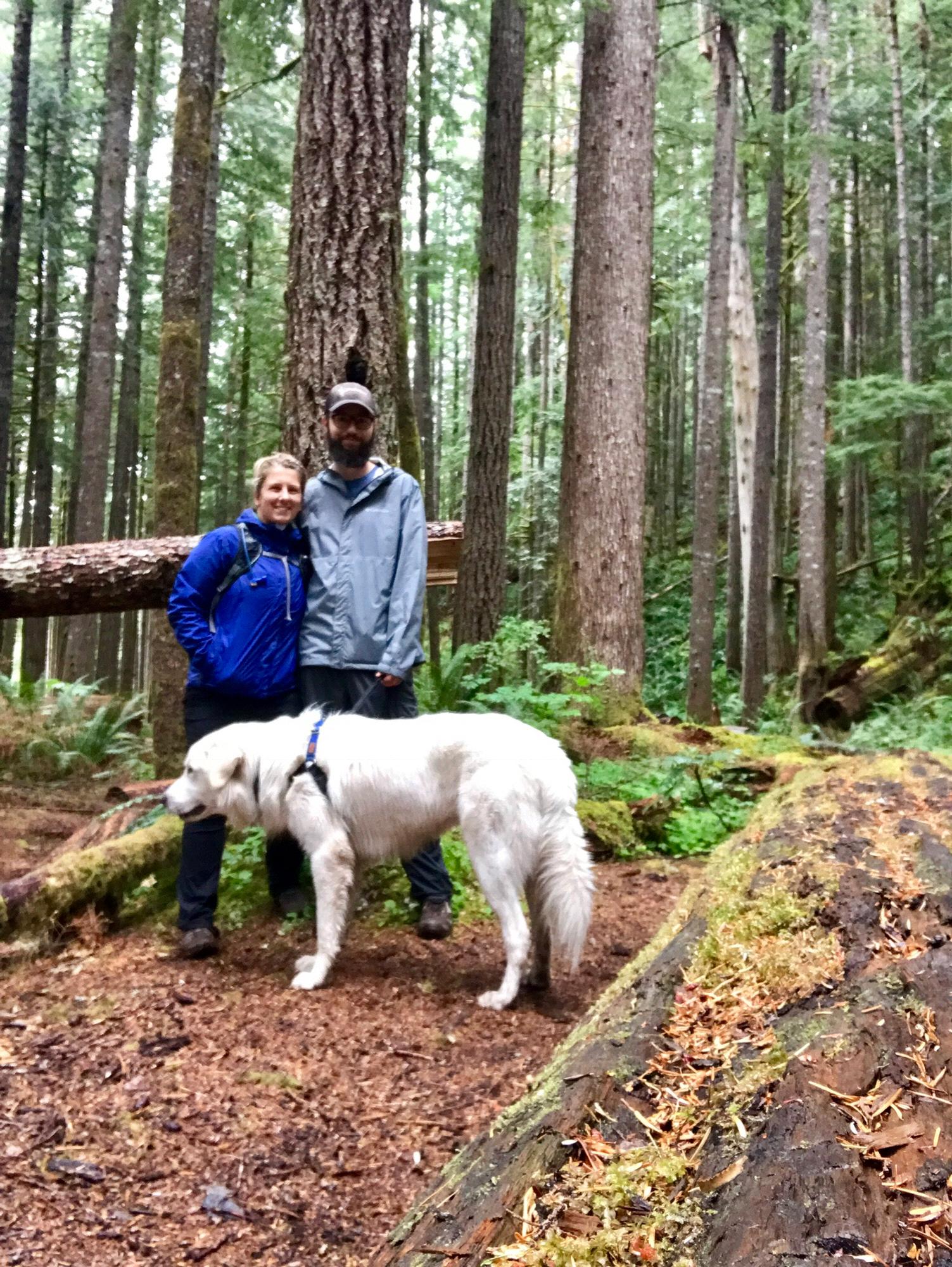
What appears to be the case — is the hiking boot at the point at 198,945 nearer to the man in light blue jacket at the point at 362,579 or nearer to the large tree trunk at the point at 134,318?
the man in light blue jacket at the point at 362,579

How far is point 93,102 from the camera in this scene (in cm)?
2061

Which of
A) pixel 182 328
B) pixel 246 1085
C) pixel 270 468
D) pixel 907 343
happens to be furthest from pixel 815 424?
pixel 246 1085

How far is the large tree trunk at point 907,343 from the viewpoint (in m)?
18.6

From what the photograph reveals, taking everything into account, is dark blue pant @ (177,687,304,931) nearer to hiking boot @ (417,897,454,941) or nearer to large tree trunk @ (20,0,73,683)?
hiking boot @ (417,897,454,941)

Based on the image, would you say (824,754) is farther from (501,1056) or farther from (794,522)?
(794,522)

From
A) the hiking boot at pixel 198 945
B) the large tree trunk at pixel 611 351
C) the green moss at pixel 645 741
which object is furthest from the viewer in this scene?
the large tree trunk at pixel 611 351

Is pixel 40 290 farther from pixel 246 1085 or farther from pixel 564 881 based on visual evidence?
pixel 246 1085

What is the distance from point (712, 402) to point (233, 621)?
36.6 feet

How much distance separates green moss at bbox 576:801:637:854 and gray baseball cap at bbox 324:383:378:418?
10.8 ft

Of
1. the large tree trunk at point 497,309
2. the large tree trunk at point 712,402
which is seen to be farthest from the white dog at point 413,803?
the large tree trunk at point 712,402

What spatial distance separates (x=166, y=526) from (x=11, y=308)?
32.2 ft

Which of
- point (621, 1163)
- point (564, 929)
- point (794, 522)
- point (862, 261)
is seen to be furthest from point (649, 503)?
point (621, 1163)

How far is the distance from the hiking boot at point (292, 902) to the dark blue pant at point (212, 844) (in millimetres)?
44

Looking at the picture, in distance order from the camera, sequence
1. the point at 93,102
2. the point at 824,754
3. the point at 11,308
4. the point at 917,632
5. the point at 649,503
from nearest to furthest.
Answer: the point at 824,754 → the point at 917,632 → the point at 11,308 → the point at 93,102 → the point at 649,503
